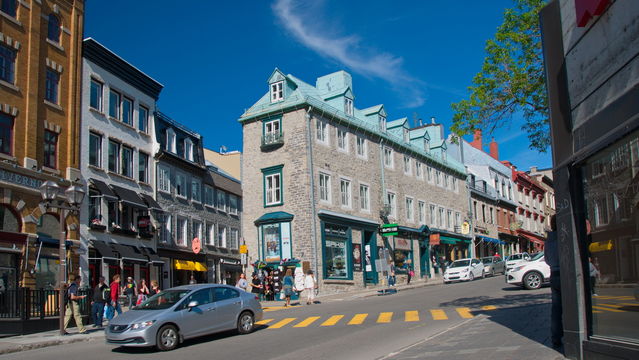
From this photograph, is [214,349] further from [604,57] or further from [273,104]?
[273,104]

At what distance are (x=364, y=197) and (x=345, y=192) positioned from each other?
2231 millimetres

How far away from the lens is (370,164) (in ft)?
129

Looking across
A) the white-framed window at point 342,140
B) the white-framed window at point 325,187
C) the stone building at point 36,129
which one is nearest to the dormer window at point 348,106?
the white-framed window at point 342,140

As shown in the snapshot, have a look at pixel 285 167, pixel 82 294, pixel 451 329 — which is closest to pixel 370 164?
pixel 285 167

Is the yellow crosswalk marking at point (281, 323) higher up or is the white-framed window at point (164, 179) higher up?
the white-framed window at point (164, 179)

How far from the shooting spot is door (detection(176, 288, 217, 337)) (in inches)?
559

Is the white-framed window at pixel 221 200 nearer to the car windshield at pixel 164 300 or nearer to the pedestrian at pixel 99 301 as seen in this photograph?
the pedestrian at pixel 99 301

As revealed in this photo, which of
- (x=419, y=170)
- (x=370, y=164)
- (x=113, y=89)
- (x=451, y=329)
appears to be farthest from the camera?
(x=419, y=170)

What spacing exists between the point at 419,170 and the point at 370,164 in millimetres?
8165

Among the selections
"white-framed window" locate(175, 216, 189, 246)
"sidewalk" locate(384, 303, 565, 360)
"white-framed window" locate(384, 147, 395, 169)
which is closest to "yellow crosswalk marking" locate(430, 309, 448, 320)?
"sidewalk" locate(384, 303, 565, 360)

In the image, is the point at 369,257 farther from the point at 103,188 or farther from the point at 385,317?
the point at 385,317

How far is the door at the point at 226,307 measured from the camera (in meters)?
15.1

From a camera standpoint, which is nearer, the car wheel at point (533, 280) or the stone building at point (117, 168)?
the car wheel at point (533, 280)

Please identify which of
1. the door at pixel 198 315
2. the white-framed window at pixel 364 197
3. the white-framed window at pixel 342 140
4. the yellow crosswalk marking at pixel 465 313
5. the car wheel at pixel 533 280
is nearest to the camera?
the door at pixel 198 315
